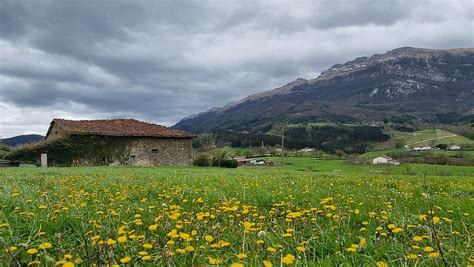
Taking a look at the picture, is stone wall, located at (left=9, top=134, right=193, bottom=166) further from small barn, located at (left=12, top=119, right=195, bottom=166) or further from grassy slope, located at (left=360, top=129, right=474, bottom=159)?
grassy slope, located at (left=360, top=129, right=474, bottom=159)

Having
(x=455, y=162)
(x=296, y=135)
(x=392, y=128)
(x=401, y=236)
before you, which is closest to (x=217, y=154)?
(x=455, y=162)

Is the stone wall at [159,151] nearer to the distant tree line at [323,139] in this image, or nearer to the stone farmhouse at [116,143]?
the stone farmhouse at [116,143]

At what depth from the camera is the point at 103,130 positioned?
42531 millimetres

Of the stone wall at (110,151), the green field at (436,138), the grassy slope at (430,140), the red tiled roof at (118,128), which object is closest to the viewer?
the green field at (436,138)

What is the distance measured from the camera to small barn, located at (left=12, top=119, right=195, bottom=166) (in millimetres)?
39531

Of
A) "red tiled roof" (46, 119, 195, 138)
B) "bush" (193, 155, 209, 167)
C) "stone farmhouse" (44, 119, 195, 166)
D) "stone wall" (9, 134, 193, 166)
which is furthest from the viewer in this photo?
"bush" (193, 155, 209, 167)

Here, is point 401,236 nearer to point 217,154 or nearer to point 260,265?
point 260,265

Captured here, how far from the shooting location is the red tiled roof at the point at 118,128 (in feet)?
136

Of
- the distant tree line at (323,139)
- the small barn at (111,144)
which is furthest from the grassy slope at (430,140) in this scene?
the small barn at (111,144)

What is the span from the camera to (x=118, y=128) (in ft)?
147

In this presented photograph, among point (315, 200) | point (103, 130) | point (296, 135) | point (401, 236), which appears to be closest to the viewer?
point (401, 236)

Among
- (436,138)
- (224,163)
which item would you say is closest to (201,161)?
(224,163)

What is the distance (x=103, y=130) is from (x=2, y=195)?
38977 millimetres

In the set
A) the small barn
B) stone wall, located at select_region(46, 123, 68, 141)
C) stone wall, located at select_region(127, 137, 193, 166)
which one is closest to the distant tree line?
stone wall, located at select_region(127, 137, 193, 166)
